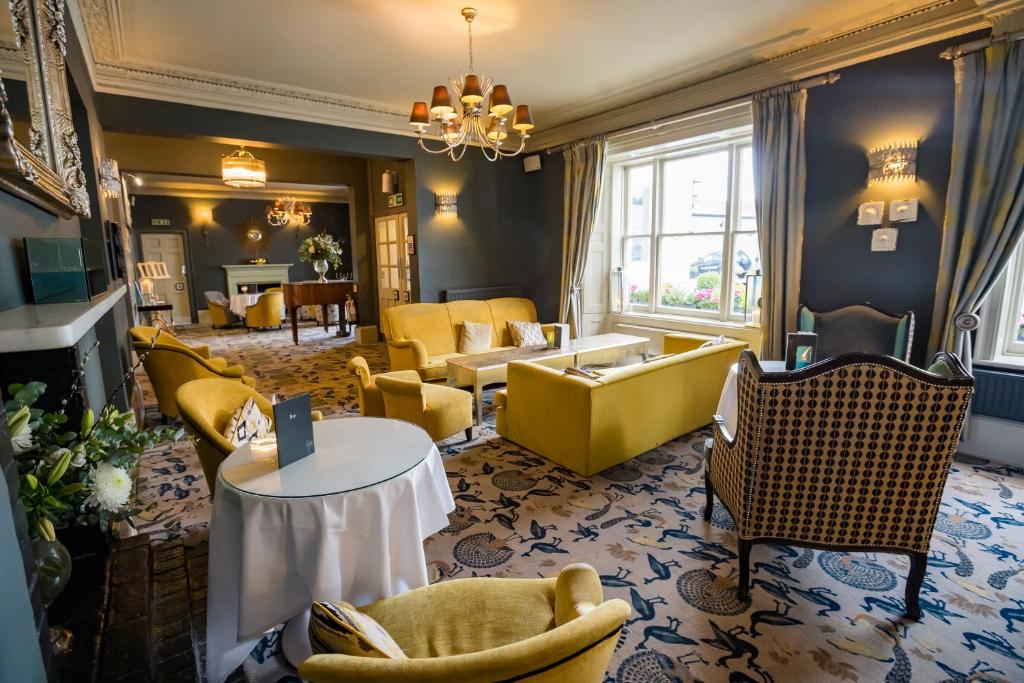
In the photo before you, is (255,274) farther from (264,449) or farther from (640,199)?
(264,449)

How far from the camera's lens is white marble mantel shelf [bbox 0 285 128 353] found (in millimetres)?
1269

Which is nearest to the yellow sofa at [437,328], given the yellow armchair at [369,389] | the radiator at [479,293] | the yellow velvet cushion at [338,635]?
the radiator at [479,293]

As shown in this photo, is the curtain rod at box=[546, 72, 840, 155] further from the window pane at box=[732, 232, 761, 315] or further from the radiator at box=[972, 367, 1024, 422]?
the radiator at box=[972, 367, 1024, 422]

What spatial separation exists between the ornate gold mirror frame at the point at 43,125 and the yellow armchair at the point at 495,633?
1573 mm

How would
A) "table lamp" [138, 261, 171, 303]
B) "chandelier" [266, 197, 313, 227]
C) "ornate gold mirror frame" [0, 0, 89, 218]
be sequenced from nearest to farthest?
"ornate gold mirror frame" [0, 0, 89, 218], "table lamp" [138, 261, 171, 303], "chandelier" [266, 197, 313, 227]

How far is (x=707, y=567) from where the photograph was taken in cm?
232

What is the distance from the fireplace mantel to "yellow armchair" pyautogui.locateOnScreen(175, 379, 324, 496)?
32.8ft

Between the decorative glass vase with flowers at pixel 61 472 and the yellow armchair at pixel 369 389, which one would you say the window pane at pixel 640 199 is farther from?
the decorative glass vase with flowers at pixel 61 472

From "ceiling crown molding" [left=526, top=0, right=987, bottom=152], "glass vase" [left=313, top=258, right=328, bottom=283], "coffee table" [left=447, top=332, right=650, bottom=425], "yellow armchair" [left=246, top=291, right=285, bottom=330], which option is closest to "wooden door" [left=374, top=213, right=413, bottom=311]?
"glass vase" [left=313, top=258, right=328, bottom=283]

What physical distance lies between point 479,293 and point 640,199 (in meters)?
2.35

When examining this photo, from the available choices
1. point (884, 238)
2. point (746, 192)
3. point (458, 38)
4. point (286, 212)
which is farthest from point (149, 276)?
point (884, 238)

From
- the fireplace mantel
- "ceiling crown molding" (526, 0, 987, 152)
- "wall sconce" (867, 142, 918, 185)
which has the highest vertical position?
"ceiling crown molding" (526, 0, 987, 152)

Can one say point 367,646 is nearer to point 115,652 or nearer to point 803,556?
point 115,652

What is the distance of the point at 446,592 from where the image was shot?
1.43 meters
